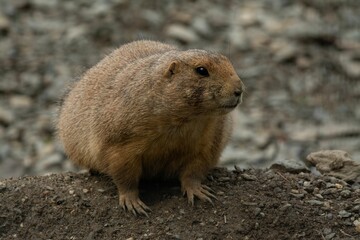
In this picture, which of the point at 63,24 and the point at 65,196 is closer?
the point at 65,196

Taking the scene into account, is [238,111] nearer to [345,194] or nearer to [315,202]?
[345,194]

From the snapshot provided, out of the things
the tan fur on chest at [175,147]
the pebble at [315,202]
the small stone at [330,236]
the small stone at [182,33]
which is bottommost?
the small stone at [182,33]

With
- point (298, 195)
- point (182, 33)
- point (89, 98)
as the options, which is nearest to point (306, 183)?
point (298, 195)

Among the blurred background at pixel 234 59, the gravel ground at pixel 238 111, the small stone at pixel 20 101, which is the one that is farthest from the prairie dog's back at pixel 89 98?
the small stone at pixel 20 101

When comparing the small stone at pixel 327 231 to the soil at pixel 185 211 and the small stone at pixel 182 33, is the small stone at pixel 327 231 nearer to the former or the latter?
the soil at pixel 185 211

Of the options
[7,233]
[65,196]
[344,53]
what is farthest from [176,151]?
[344,53]

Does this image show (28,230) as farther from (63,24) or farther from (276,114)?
(63,24)
